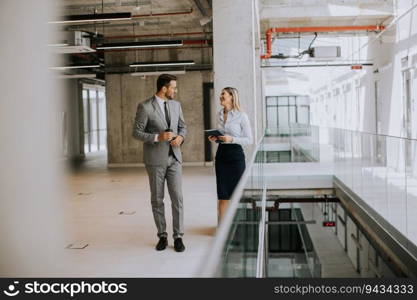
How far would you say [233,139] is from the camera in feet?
16.0

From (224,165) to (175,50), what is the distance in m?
12.2

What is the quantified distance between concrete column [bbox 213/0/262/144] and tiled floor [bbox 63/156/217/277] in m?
1.79

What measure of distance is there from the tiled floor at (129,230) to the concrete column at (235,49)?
1.79m

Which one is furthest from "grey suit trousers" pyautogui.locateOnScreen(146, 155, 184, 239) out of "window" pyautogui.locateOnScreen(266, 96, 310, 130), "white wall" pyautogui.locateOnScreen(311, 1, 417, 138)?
"window" pyautogui.locateOnScreen(266, 96, 310, 130)

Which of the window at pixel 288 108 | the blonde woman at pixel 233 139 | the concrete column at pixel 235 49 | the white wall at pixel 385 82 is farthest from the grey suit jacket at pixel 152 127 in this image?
the window at pixel 288 108

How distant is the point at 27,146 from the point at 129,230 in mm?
5315

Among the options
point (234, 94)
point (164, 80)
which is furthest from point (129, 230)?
point (234, 94)

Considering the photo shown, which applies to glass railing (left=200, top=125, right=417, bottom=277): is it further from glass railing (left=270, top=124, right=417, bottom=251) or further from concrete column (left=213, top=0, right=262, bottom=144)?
concrete column (left=213, top=0, right=262, bottom=144)

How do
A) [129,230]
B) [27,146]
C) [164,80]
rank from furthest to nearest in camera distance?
[129,230] < [164,80] < [27,146]

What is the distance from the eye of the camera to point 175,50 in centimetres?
1667

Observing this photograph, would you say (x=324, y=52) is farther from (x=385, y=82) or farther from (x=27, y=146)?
(x=27, y=146)

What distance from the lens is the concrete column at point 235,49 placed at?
21.1 feet

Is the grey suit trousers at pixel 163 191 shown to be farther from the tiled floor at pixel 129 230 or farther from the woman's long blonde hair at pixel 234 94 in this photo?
the woman's long blonde hair at pixel 234 94

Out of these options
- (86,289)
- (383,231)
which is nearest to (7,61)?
(86,289)
